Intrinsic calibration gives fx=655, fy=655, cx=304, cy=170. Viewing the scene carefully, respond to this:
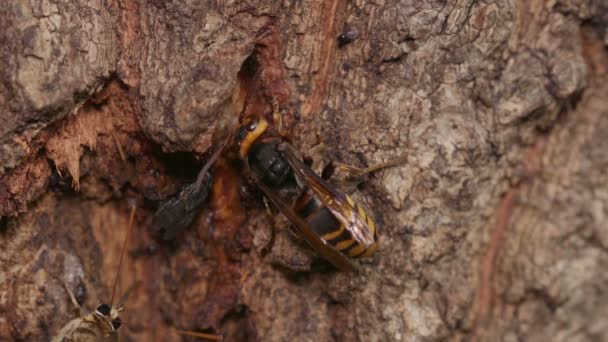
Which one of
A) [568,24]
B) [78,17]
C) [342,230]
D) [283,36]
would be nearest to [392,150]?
[342,230]

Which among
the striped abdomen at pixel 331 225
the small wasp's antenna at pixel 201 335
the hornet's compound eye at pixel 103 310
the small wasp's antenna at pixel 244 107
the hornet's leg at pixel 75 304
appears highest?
the small wasp's antenna at pixel 244 107

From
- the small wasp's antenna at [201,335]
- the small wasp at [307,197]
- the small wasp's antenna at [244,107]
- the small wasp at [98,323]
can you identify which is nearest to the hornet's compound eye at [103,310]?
the small wasp at [98,323]

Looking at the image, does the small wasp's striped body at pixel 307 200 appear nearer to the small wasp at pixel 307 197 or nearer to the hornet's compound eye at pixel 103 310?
the small wasp at pixel 307 197

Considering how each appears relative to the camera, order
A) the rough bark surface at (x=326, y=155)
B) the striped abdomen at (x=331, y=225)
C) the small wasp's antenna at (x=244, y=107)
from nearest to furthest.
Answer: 1. the rough bark surface at (x=326, y=155)
2. the striped abdomen at (x=331, y=225)
3. the small wasp's antenna at (x=244, y=107)

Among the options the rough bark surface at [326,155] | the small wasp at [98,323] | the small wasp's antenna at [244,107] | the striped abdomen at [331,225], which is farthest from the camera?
the small wasp at [98,323]

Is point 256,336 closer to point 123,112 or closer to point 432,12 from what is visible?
point 123,112

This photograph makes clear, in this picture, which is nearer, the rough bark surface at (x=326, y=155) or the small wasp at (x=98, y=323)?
the rough bark surface at (x=326, y=155)

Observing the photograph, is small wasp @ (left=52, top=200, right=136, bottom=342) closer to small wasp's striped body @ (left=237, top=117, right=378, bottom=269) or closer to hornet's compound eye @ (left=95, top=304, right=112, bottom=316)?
hornet's compound eye @ (left=95, top=304, right=112, bottom=316)

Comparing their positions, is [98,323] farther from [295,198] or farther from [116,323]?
[295,198]

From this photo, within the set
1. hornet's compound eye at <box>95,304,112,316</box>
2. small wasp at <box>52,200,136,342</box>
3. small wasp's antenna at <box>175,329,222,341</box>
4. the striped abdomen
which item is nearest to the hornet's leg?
small wasp at <box>52,200,136,342</box>
